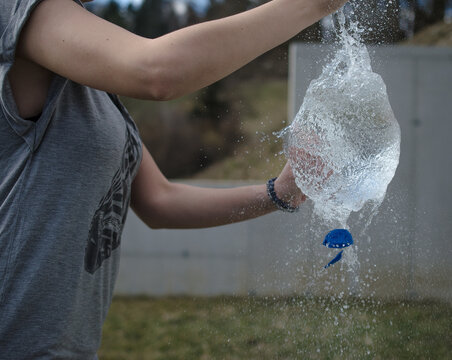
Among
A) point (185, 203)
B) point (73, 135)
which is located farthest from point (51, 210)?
point (185, 203)

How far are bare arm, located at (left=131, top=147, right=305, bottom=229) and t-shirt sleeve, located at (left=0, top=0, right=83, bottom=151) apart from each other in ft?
1.30

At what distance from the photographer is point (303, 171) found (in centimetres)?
98

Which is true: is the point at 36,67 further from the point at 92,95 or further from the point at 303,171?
the point at 303,171

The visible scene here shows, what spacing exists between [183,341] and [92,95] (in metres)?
2.09

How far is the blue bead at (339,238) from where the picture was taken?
3.01ft

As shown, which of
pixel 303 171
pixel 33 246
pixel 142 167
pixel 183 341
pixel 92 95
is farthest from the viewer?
pixel 183 341

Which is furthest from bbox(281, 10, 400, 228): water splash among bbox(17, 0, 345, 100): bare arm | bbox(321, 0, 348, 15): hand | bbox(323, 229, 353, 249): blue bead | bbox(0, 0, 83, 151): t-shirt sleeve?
bbox(0, 0, 83, 151): t-shirt sleeve

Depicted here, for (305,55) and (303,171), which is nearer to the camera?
(303,171)

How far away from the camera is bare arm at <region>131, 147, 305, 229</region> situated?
113 cm

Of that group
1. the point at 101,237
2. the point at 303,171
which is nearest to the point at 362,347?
the point at 303,171

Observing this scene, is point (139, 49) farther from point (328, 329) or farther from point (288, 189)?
A: point (328, 329)

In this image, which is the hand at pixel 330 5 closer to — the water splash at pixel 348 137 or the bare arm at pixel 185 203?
the water splash at pixel 348 137

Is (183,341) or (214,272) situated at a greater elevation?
(183,341)

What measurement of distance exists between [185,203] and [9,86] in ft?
1.74
